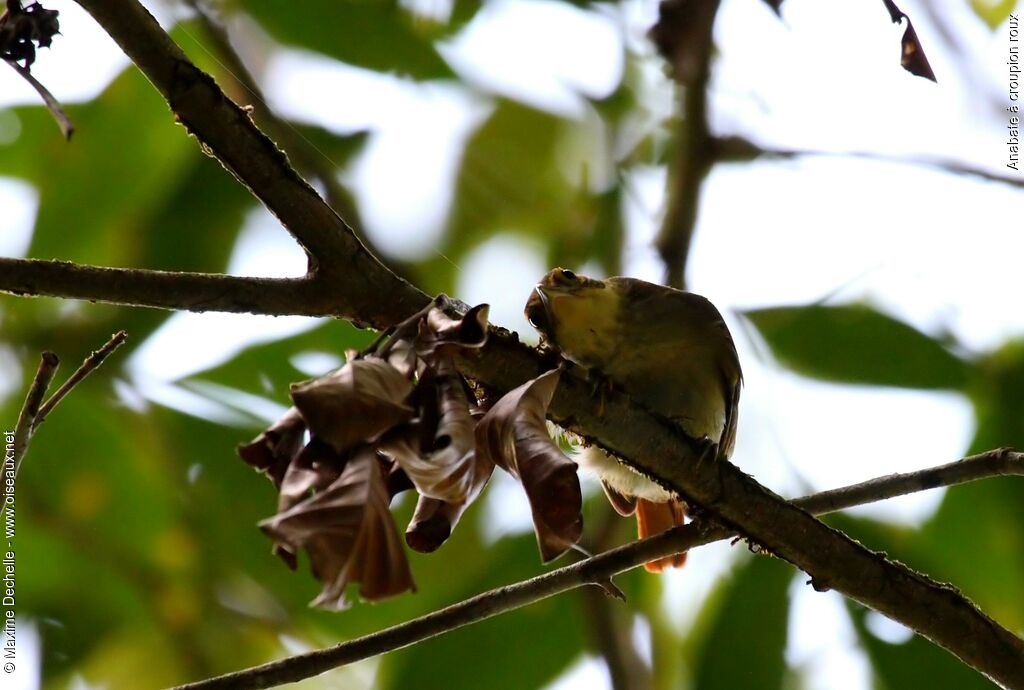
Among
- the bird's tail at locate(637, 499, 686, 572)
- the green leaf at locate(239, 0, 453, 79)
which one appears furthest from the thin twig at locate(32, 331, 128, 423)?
the green leaf at locate(239, 0, 453, 79)

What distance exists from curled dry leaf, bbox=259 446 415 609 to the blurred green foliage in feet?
8.63

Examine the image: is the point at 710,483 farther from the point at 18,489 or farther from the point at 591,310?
the point at 18,489

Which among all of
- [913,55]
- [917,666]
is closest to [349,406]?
[913,55]

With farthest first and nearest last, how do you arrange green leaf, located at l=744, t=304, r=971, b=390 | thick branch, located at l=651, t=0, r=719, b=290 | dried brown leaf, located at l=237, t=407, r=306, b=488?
1. green leaf, located at l=744, t=304, r=971, b=390
2. thick branch, located at l=651, t=0, r=719, b=290
3. dried brown leaf, located at l=237, t=407, r=306, b=488

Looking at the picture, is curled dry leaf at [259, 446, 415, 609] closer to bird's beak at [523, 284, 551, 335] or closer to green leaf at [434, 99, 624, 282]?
bird's beak at [523, 284, 551, 335]

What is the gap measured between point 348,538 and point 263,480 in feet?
10.1

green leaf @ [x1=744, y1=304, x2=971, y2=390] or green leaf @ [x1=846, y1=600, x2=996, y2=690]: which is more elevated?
green leaf @ [x1=744, y1=304, x2=971, y2=390]

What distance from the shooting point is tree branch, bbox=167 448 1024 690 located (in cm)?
167

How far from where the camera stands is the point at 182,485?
3.97m

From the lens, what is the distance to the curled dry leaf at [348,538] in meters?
1.00

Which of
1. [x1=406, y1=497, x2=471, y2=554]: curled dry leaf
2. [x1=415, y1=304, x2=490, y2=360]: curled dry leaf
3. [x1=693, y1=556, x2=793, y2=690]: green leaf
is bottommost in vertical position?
[x1=693, y1=556, x2=793, y2=690]: green leaf

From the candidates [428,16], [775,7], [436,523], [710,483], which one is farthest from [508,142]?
[436,523]

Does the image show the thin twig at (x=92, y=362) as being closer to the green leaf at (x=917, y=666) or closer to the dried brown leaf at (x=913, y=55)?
the dried brown leaf at (x=913, y=55)

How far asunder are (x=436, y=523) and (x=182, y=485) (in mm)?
2837
